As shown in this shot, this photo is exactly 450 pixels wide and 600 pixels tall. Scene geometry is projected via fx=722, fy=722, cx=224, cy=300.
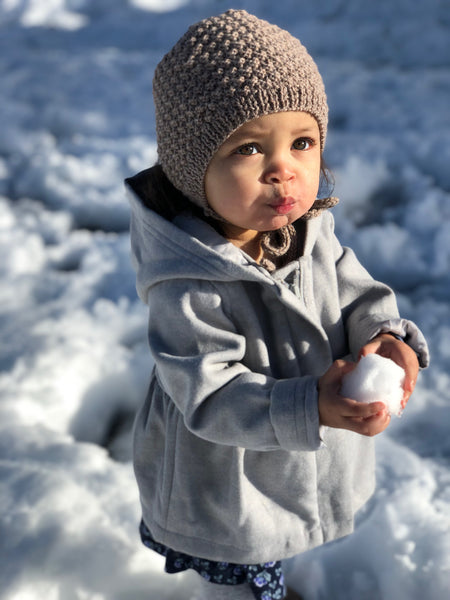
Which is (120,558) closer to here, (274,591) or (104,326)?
(274,591)

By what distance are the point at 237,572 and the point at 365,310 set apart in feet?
1.50

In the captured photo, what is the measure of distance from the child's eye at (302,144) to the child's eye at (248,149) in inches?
2.2

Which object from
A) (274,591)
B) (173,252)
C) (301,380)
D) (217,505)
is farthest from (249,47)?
(274,591)

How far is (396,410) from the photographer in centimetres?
84

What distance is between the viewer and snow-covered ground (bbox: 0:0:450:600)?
4.47 feet

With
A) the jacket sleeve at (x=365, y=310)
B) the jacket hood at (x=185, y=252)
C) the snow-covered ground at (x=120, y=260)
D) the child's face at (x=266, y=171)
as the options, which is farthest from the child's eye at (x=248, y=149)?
the snow-covered ground at (x=120, y=260)

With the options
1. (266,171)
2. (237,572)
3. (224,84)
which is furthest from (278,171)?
(237,572)

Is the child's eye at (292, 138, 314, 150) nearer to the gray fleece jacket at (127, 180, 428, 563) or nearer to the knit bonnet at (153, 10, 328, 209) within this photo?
the knit bonnet at (153, 10, 328, 209)

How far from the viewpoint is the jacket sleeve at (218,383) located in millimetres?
834

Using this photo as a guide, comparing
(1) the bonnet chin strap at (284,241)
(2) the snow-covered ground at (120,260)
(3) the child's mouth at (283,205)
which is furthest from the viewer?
(2) the snow-covered ground at (120,260)

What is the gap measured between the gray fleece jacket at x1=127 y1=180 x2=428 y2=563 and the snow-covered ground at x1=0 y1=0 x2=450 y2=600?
28 centimetres

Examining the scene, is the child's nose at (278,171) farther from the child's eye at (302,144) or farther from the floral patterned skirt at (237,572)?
the floral patterned skirt at (237,572)

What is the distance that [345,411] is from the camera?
2.61ft

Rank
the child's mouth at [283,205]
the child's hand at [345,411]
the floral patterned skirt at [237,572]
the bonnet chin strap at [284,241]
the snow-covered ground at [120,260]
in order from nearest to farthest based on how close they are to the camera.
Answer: the child's hand at [345,411] < the child's mouth at [283,205] < the bonnet chin strap at [284,241] < the floral patterned skirt at [237,572] < the snow-covered ground at [120,260]
